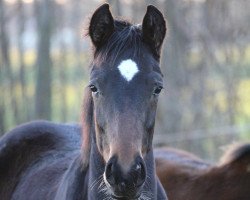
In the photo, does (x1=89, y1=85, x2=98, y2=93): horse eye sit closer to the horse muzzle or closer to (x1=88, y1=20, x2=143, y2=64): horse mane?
(x1=88, y1=20, x2=143, y2=64): horse mane

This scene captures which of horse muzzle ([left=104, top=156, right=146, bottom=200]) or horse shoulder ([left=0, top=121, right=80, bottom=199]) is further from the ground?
Result: horse muzzle ([left=104, top=156, right=146, bottom=200])

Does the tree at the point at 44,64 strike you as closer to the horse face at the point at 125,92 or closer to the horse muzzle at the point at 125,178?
the horse face at the point at 125,92

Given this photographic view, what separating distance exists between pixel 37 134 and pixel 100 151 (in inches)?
73.6

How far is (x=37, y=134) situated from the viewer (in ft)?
18.5

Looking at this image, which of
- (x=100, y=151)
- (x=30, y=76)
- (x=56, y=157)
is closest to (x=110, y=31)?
(x=100, y=151)

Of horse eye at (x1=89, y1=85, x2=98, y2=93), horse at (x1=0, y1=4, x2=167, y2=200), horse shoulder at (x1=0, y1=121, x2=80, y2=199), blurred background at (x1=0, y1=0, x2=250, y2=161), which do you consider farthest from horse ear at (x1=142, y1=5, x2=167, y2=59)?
blurred background at (x1=0, y1=0, x2=250, y2=161)

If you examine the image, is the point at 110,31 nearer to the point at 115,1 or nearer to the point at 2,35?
the point at 115,1

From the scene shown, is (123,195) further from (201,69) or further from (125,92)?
(201,69)

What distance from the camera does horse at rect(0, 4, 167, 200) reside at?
136 inches

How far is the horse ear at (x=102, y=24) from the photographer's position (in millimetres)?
3920

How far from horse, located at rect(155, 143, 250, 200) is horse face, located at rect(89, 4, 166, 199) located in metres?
2.29

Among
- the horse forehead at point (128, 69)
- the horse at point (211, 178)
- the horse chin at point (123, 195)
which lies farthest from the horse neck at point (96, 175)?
the horse at point (211, 178)

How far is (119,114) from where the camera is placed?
358 centimetres

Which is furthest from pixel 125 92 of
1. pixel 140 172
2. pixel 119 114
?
pixel 140 172
